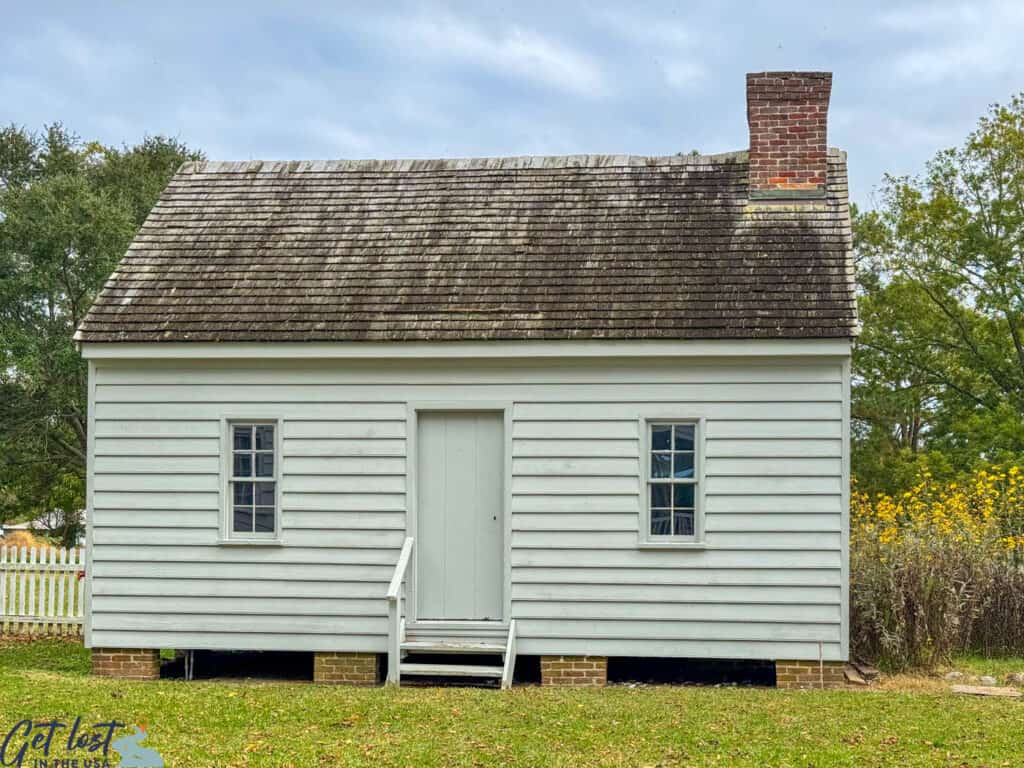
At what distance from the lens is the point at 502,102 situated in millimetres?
21297

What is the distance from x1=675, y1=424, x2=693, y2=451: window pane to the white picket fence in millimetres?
8874

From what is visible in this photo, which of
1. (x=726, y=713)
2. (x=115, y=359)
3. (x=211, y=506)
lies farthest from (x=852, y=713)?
(x=115, y=359)

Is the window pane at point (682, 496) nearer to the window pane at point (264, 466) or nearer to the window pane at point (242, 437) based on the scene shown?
the window pane at point (264, 466)

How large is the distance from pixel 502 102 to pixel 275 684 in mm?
12352

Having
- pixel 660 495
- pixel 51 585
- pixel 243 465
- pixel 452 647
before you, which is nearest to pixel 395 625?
pixel 452 647

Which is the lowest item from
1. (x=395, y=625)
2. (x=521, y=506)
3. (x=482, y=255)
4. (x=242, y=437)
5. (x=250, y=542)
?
(x=395, y=625)

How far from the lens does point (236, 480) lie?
12438 mm

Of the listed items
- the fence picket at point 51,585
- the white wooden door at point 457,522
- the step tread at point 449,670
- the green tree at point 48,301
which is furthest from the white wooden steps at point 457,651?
the green tree at point 48,301

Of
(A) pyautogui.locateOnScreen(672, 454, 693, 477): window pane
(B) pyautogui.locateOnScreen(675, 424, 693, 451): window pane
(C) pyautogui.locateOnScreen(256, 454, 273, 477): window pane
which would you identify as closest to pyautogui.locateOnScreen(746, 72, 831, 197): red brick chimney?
→ (B) pyautogui.locateOnScreen(675, 424, 693, 451): window pane

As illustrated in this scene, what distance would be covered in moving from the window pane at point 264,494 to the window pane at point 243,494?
75mm

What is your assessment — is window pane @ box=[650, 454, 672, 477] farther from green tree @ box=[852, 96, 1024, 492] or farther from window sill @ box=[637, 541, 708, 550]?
green tree @ box=[852, 96, 1024, 492]

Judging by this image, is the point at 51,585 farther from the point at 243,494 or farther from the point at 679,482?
the point at 679,482

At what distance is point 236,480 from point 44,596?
6.00 metres

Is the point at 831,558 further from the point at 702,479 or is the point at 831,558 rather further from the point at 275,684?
the point at 275,684
